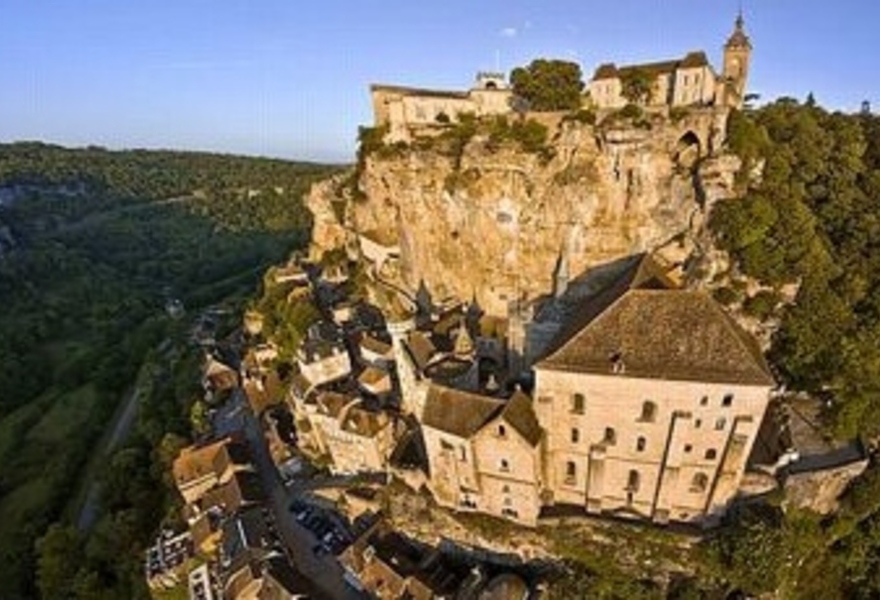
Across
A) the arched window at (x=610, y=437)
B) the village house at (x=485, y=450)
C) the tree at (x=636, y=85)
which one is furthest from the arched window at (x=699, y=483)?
the tree at (x=636, y=85)

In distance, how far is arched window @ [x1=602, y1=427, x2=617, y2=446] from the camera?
3984cm

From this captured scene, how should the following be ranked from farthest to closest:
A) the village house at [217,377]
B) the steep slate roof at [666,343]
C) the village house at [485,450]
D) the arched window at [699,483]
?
the village house at [217,377], the village house at [485,450], the arched window at [699,483], the steep slate roof at [666,343]

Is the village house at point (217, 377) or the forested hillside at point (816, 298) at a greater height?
the forested hillside at point (816, 298)

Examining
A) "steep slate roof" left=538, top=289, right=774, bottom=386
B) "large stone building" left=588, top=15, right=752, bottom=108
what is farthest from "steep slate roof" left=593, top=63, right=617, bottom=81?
"steep slate roof" left=538, top=289, right=774, bottom=386

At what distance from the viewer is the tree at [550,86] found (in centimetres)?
6225

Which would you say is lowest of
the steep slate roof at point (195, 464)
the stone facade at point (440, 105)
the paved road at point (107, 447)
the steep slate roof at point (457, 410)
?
the paved road at point (107, 447)

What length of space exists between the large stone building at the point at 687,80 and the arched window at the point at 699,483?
30.6 metres

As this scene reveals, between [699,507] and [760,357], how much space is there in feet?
31.8

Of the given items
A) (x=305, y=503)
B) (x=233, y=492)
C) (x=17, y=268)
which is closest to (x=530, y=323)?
(x=305, y=503)

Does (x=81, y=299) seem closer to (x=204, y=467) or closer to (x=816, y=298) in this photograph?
(x=204, y=467)

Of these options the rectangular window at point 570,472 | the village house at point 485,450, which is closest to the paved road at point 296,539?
the village house at point 485,450

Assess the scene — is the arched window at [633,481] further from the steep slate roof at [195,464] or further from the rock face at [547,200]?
the steep slate roof at [195,464]

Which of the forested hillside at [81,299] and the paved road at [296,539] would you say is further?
the forested hillside at [81,299]

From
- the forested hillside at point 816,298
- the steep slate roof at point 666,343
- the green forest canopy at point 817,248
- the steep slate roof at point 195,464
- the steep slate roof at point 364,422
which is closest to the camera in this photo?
the steep slate roof at point 666,343
